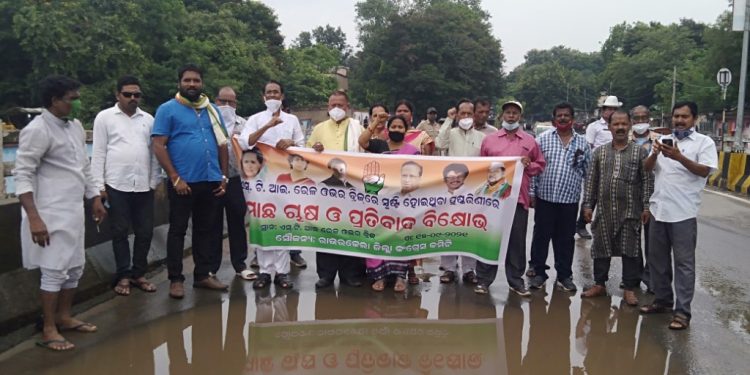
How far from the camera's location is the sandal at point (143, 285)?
18.1 ft

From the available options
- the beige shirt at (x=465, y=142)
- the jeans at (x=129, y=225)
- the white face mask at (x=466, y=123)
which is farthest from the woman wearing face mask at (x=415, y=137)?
the jeans at (x=129, y=225)

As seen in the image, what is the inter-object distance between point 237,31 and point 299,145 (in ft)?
123

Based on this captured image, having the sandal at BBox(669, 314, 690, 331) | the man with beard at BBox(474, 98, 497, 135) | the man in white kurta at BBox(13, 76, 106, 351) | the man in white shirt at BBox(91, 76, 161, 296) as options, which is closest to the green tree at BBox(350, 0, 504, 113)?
the man with beard at BBox(474, 98, 497, 135)

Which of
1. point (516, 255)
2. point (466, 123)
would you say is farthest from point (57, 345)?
point (466, 123)

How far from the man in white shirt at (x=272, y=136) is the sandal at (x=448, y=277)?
56.7 inches

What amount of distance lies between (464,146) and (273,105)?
189 centimetres

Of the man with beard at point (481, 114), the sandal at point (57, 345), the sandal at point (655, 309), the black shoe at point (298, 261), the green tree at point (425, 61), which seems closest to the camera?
the sandal at point (57, 345)

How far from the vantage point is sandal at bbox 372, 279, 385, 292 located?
568 centimetres

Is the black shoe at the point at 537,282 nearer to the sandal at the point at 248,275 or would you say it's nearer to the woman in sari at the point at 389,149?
the woman in sari at the point at 389,149

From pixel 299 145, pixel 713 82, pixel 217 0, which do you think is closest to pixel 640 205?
pixel 299 145

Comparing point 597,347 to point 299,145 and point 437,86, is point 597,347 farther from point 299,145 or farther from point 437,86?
point 437,86

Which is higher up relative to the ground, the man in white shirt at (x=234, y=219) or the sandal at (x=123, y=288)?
the man in white shirt at (x=234, y=219)

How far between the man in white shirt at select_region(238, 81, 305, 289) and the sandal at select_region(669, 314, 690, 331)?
3.21 meters

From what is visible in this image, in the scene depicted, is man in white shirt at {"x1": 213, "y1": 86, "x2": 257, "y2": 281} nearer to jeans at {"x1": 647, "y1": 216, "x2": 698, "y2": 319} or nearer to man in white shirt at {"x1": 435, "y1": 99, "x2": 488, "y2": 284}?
man in white shirt at {"x1": 435, "y1": 99, "x2": 488, "y2": 284}
